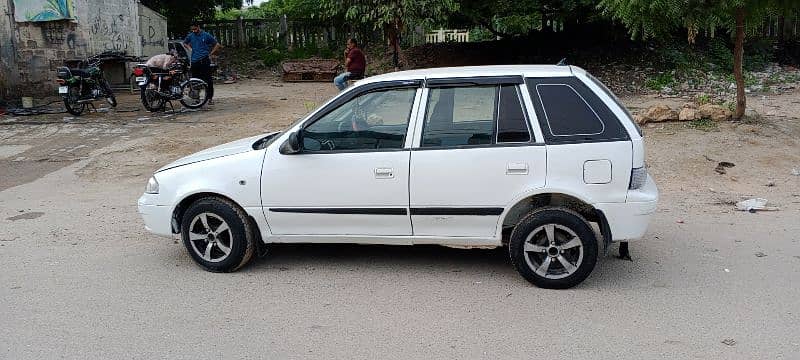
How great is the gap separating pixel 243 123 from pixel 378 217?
8362 millimetres

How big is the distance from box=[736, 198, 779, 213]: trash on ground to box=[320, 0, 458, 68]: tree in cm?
929

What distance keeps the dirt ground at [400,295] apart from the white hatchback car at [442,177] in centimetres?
33

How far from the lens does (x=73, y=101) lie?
14.4 m

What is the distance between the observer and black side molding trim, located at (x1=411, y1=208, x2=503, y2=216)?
5301 millimetres

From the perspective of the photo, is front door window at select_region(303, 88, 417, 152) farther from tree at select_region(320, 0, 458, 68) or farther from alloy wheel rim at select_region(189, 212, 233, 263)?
tree at select_region(320, 0, 458, 68)

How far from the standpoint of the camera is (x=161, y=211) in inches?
231

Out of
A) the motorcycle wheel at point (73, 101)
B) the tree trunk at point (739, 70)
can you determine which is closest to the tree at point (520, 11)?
the tree trunk at point (739, 70)

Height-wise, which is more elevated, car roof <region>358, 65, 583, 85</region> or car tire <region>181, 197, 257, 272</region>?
car roof <region>358, 65, 583, 85</region>

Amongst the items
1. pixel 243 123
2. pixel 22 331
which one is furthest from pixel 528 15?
pixel 22 331

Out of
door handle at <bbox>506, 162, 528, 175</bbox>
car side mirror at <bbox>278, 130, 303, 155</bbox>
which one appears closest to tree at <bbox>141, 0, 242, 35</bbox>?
car side mirror at <bbox>278, 130, 303, 155</bbox>

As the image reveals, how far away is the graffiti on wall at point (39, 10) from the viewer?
16516 mm

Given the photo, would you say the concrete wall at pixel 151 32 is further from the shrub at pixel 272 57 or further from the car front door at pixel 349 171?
the car front door at pixel 349 171

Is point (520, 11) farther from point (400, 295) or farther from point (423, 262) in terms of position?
point (400, 295)

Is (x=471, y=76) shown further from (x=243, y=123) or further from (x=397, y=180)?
(x=243, y=123)
